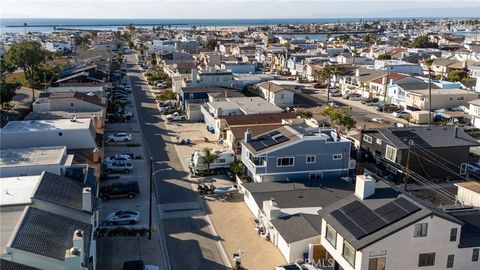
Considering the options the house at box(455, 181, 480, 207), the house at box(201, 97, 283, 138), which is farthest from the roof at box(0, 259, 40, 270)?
the house at box(201, 97, 283, 138)

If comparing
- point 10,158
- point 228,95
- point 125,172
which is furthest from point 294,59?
point 10,158

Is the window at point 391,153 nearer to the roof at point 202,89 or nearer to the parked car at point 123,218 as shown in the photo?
the parked car at point 123,218

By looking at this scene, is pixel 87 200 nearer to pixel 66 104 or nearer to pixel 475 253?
pixel 475 253

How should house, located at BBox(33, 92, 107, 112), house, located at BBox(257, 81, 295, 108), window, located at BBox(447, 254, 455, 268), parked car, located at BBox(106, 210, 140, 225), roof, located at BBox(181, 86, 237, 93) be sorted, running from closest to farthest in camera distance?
window, located at BBox(447, 254, 455, 268) < parked car, located at BBox(106, 210, 140, 225) < house, located at BBox(33, 92, 107, 112) < roof, located at BBox(181, 86, 237, 93) < house, located at BBox(257, 81, 295, 108)

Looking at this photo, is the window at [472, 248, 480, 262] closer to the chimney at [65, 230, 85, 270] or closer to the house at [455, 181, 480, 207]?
the house at [455, 181, 480, 207]

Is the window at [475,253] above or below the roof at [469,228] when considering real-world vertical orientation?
below

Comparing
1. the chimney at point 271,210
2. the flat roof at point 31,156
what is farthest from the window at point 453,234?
the flat roof at point 31,156
